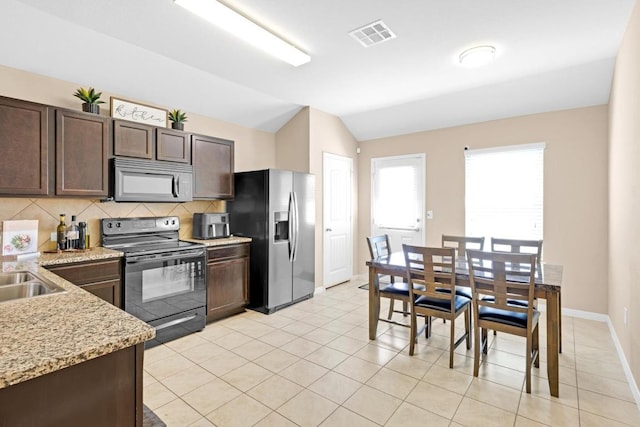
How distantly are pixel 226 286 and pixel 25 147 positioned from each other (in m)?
2.26

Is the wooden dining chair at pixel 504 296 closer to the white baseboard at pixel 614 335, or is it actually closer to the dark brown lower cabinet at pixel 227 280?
the white baseboard at pixel 614 335

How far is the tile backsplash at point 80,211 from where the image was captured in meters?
2.94

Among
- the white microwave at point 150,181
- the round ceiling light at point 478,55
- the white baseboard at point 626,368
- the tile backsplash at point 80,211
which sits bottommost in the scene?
the white baseboard at point 626,368

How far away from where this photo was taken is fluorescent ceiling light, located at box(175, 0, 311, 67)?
2.41m

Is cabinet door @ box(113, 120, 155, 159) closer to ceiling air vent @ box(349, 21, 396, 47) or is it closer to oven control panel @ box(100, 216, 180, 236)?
oven control panel @ box(100, 216, 180, 236)

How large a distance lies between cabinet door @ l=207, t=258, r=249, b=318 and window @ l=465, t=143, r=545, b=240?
323 centimetres

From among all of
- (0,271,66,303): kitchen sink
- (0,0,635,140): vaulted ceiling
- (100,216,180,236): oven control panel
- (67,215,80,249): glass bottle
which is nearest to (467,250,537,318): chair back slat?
(0,0,635,140): vaulted ceiling

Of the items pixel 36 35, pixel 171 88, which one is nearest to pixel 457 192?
pixel 171 88

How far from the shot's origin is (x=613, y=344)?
316 cm

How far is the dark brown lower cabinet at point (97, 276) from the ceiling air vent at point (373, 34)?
2943mm

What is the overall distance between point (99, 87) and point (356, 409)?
382cm

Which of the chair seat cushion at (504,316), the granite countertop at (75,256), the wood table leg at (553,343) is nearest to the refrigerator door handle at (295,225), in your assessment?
the granite countertop at (75,256)

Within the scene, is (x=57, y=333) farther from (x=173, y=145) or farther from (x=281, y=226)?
(x=281, y=226)

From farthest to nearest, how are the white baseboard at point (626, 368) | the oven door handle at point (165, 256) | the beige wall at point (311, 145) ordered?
1. the beige wall at point (311, 145)
2. the oven door handle at point (165, 256)
3. the white baseboard at point (626, 368)
